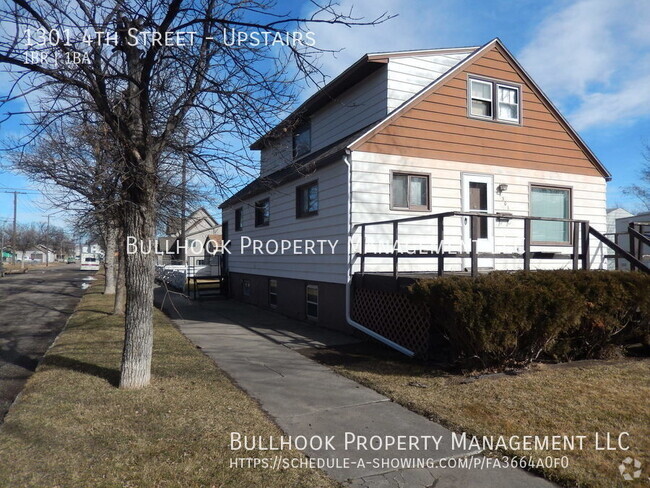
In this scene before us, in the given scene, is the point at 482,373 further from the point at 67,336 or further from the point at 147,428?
the point at 67,336

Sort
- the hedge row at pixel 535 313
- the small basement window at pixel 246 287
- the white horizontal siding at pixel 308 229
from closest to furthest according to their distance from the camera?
the hedge row at pixel 535 313
the white horizontal siding at pixel 308 229
the small basement window at pixel 246 287

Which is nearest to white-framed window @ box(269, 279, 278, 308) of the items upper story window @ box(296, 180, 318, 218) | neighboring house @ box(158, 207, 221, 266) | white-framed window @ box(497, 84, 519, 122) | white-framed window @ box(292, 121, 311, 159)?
neighboring house @ box(158, 207, 221, 266)

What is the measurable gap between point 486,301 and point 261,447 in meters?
3.60

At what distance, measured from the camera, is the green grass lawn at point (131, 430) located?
12.0 ft

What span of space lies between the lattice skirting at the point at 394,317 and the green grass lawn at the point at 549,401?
583mm

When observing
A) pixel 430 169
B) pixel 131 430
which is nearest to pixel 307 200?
pixel 430 169

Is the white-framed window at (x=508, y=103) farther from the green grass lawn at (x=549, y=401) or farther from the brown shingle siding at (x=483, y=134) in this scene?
the green grass lawn at (x=549, y=401)

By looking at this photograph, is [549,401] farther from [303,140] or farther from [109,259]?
[109,259]

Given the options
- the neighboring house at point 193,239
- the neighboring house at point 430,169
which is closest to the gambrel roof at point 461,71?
the neighboring house at point 430,169

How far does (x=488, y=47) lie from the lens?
1109cm

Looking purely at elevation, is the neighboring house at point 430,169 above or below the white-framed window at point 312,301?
above

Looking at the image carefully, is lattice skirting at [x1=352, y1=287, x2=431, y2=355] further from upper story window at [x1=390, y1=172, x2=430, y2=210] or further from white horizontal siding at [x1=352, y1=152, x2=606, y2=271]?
upper story window at [x1=390, y1=172, x2=430, y2=210]

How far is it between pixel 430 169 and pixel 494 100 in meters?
2.69

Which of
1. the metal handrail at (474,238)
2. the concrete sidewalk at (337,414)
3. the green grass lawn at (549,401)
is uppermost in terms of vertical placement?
the metal handrail at (474,238)
